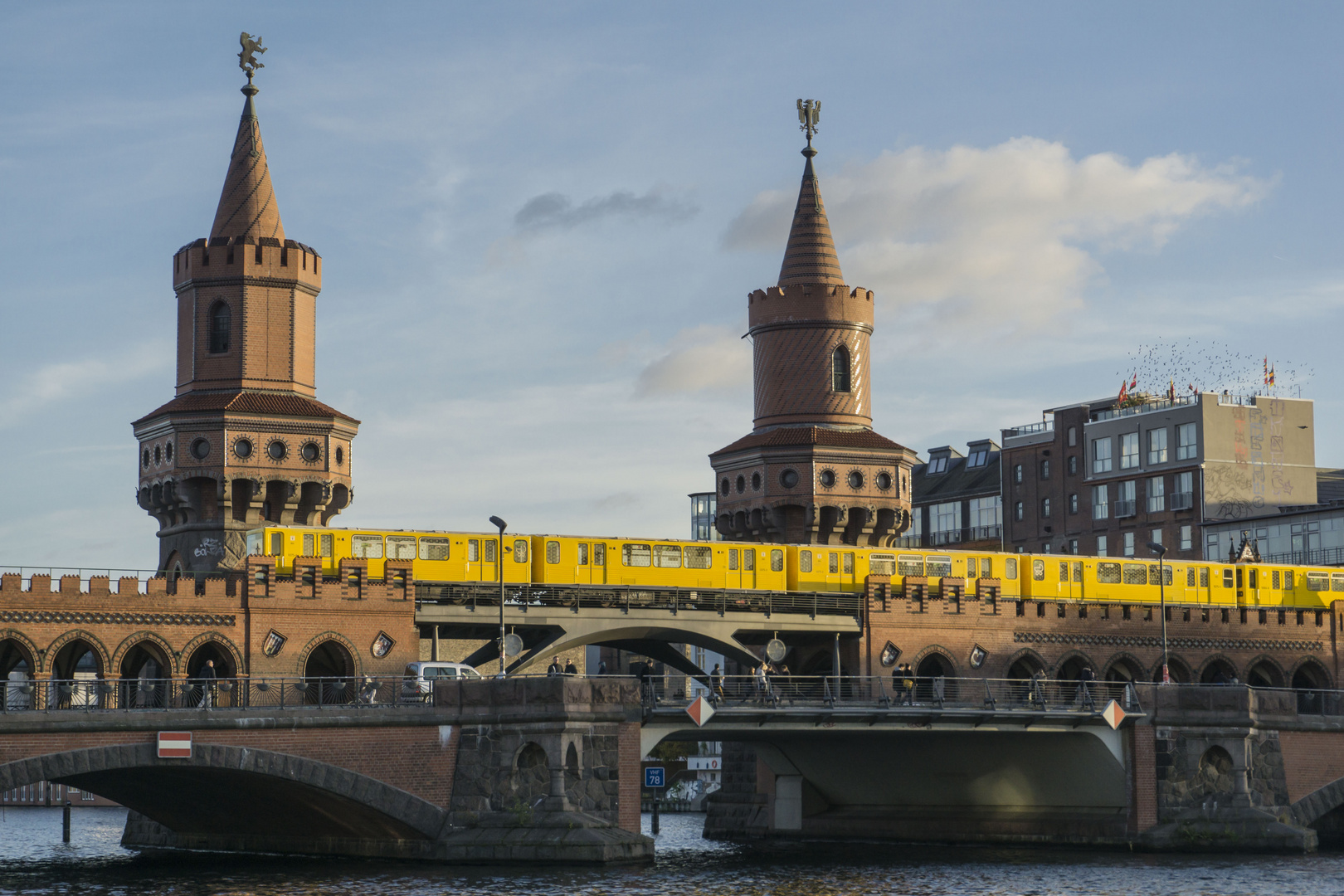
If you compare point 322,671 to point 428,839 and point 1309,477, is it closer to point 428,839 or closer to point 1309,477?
point 428,839

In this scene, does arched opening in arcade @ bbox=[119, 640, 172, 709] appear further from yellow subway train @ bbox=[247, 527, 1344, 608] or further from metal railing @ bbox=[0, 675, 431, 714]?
yellow subway train @ bbox=[247, 527, 1344, 608]

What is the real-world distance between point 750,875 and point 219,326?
117 feet

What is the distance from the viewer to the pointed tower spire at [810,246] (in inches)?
3723

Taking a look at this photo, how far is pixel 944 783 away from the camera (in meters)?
76.1

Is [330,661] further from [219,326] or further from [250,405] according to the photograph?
[219,326]

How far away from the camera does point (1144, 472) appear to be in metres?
133

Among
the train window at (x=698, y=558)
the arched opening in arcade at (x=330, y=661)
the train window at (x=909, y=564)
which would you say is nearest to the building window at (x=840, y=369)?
the train window at (x=909, y=564)

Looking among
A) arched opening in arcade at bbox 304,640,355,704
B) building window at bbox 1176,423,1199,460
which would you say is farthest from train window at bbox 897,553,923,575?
building window at bbox 1176,423,1199,460

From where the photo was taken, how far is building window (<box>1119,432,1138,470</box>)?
134250 millimetres

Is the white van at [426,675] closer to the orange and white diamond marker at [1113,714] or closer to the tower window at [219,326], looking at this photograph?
the tower window at [219,326]

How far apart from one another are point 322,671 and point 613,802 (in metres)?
20.1

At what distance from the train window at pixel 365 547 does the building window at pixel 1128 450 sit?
239 feet

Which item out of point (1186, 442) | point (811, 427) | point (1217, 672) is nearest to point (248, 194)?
point (811, 427)

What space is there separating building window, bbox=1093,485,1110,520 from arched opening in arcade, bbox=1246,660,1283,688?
42.6m
